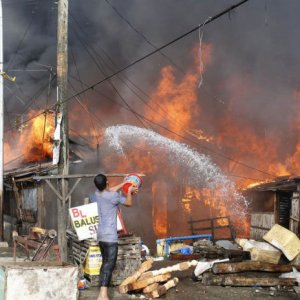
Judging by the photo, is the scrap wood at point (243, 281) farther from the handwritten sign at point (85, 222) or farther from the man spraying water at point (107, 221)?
the man spraying water at point (107, 221)

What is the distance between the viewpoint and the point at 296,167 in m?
25.4

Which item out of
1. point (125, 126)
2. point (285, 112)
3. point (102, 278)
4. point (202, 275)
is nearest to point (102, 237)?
point (102, 278)

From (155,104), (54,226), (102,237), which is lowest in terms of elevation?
(54,226)

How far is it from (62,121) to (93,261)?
478cm

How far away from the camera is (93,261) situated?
847 cm

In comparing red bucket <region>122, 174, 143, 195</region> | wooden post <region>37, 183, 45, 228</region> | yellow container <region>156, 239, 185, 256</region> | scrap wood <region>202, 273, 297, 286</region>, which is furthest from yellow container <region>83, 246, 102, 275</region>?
wooden post <region>37, 183, 45, 228</region>

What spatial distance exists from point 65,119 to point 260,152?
19.5 m

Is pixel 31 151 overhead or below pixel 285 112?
below

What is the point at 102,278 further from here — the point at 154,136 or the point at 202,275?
the point at 154,136

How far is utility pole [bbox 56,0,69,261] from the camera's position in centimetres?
1099

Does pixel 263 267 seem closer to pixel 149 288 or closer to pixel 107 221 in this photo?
pixel 149 288

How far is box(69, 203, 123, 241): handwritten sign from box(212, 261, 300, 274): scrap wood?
2.43 meters

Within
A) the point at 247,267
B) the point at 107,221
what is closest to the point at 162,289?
the point at 107,221

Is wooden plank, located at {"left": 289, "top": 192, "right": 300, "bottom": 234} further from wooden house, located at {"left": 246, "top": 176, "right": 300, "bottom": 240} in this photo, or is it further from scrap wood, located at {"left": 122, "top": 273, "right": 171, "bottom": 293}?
scrap wood, located at {"left": 122, "top": 273, "right": 171, "bottom": 293}
